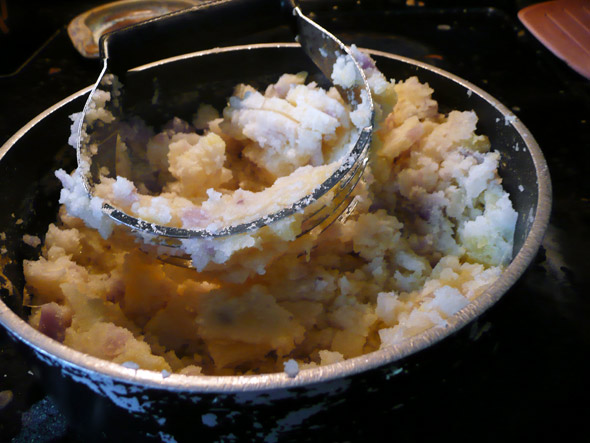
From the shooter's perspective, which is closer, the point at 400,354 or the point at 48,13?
the point at 400,354

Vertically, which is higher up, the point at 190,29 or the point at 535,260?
the point at 190,29

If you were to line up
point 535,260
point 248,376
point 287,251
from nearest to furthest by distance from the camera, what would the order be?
point 248,376 → point 535,260 → point 287,251

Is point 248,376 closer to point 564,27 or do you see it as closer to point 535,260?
point 535,260

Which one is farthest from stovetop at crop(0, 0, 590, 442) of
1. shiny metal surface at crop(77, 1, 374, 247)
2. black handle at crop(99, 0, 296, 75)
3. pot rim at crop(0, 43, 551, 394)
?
black handle at crop(99, 0, 296, 75)

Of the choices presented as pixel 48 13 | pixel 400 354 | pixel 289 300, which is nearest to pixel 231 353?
pixel 289 300

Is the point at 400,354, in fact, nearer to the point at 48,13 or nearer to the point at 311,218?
the point at 311,218

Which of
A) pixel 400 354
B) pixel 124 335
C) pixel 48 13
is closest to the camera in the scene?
pixel 400 354

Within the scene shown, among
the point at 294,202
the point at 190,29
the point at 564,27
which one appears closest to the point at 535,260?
the point at 294,202
